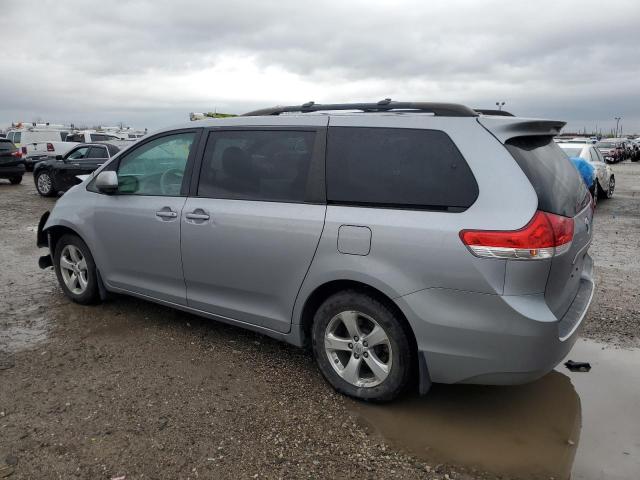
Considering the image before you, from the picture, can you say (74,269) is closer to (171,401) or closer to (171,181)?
(171,181)

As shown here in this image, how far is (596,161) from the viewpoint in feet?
43.2

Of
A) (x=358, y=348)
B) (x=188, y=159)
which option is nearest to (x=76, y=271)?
(x=188, y=159)

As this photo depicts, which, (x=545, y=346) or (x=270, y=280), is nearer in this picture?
(x=545, y=346)

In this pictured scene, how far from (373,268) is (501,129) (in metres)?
1.06

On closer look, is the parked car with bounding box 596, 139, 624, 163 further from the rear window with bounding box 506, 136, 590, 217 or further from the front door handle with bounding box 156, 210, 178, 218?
the front door handle with bounding box 156, 210, 178, 218

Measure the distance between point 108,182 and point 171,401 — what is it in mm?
1979

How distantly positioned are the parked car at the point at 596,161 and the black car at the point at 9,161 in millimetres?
16364

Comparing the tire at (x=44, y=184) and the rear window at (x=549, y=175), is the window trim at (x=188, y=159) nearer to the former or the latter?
the rear window at (x=549, y=175)

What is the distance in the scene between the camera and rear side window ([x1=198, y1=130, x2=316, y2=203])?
11.7ft

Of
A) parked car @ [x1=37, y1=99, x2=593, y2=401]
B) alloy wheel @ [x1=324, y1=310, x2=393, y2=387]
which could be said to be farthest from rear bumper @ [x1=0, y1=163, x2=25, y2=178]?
alloy wheel @ [x1=324, y1=310, x2=393, y2=387]

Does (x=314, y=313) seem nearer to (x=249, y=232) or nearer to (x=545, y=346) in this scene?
(x=249, y=232)

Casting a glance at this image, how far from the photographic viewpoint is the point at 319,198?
11.2 ft

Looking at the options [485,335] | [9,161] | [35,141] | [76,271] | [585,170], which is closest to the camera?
[485,335]

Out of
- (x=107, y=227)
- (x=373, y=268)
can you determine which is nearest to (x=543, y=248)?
(x=373, y=268)
